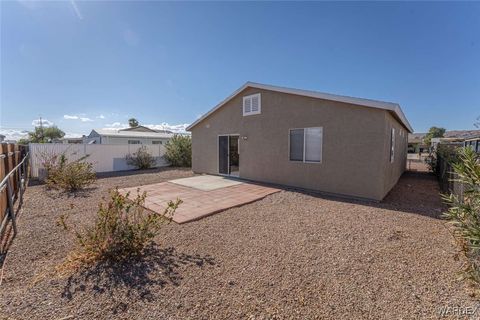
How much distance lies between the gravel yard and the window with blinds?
3143 mm

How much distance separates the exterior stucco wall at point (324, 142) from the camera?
6.43 meters

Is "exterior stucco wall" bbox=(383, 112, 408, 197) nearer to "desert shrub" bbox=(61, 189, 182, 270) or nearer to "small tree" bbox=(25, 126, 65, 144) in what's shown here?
"desert shrub" bbox=(61, 189, 182, 270)

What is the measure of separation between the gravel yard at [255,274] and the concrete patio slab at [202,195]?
0.69 m

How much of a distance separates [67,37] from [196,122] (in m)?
6.26

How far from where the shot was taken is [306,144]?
25.8 feet

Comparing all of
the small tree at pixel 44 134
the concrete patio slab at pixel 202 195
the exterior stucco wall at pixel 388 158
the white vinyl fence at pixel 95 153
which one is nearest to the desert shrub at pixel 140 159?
the white vinyl fence at pixel 95 153

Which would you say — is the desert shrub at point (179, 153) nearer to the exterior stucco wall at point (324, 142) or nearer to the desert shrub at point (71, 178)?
the exterior stucco wall at point (324, 142)

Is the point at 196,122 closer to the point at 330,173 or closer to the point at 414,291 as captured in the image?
the point at 330,173

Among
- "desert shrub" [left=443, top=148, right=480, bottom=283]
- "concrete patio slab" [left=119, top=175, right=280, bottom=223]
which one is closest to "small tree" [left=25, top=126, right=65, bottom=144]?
"concrete patio slab" [left=119, top=175, right=280, bottom=223]

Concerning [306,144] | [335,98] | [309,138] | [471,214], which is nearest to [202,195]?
[306,144]

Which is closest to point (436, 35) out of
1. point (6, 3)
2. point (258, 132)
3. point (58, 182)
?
point (258, 132)

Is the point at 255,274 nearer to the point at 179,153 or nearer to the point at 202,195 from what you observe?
the point at 202,195

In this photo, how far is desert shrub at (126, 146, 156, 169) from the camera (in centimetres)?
1463

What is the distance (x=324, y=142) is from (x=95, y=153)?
43.7 ft
